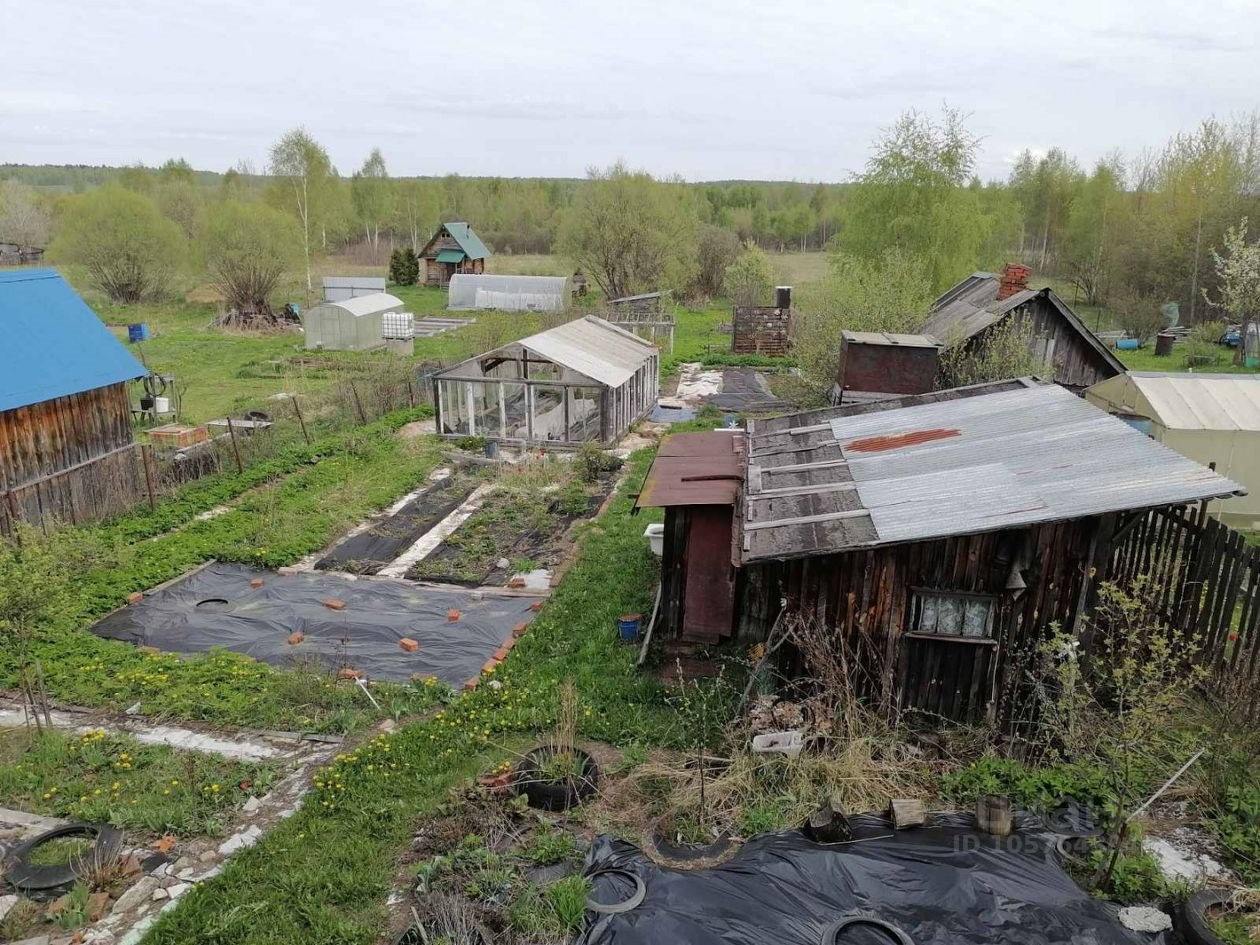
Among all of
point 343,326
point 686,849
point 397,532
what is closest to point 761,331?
point 343,326

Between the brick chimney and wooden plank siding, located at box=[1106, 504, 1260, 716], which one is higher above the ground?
the brick chimney

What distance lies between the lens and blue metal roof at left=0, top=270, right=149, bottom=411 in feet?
44.5

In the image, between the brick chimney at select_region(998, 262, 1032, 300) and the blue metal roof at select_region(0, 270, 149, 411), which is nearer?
the blue metal roof at select_region(0, 270, 149, 411)

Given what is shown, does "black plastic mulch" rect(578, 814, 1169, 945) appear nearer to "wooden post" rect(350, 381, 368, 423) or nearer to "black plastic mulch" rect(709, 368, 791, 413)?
"black plastic mulch" rect(709, 368, 791, 413)

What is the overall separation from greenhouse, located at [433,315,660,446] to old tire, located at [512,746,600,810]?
12203 millimetres

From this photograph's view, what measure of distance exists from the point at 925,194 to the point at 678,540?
24605 mm

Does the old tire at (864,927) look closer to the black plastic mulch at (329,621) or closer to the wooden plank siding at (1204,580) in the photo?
the wooden plank siding at (1204,580)

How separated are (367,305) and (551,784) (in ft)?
95.8

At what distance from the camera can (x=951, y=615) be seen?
311 inches

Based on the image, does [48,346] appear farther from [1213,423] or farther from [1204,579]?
[1213,423]

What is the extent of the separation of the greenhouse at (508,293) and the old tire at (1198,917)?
120 ft

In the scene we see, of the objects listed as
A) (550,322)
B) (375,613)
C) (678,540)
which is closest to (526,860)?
(678,540)

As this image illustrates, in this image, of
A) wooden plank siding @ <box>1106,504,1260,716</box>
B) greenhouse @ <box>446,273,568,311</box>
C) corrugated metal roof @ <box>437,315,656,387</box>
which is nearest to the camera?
wooden plank siding @ <box>1106,504,1260,716</box>

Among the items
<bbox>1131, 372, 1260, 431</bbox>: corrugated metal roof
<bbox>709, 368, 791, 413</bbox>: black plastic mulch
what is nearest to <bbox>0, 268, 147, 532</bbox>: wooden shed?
<bbox>709, 368, 791, 413</bbox>: black plastic mulch
